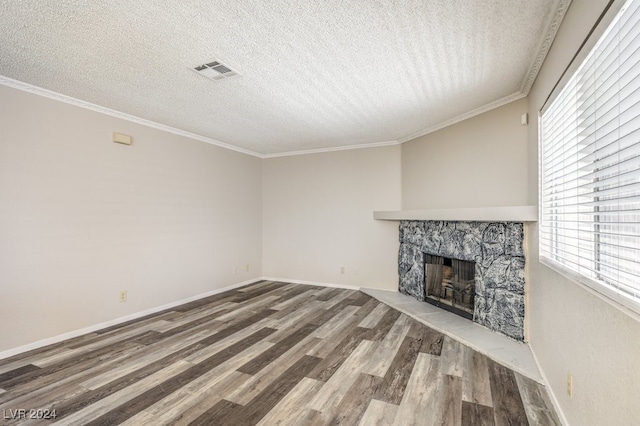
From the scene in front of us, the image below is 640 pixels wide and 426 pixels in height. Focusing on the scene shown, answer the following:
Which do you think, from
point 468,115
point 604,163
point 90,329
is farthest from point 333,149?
point 604,163

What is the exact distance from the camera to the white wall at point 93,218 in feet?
9.41

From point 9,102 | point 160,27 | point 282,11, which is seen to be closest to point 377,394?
point 282,11

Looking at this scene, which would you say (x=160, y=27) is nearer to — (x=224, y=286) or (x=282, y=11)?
(x=282, y=11)

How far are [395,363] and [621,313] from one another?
184 centimetres

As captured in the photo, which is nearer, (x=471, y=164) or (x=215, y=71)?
(x=215, y=71)

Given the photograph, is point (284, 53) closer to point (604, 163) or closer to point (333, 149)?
point (604, 163)

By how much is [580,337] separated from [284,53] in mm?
2615

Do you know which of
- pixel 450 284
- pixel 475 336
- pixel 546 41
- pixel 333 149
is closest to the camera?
pixel 546 41

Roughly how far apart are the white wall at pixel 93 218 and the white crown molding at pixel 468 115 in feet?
10.5

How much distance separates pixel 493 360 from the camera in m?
2.72

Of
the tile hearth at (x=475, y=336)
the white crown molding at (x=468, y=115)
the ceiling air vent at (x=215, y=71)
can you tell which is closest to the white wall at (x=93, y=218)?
the ceiling air vent at (x=215, y=71)

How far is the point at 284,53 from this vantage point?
2371 millimetres

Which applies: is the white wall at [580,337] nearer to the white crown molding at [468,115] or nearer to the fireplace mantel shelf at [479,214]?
the fireplace mantel shelf at [479,214]

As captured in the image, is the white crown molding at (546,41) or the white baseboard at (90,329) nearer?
the white crown molding at (546,41)
